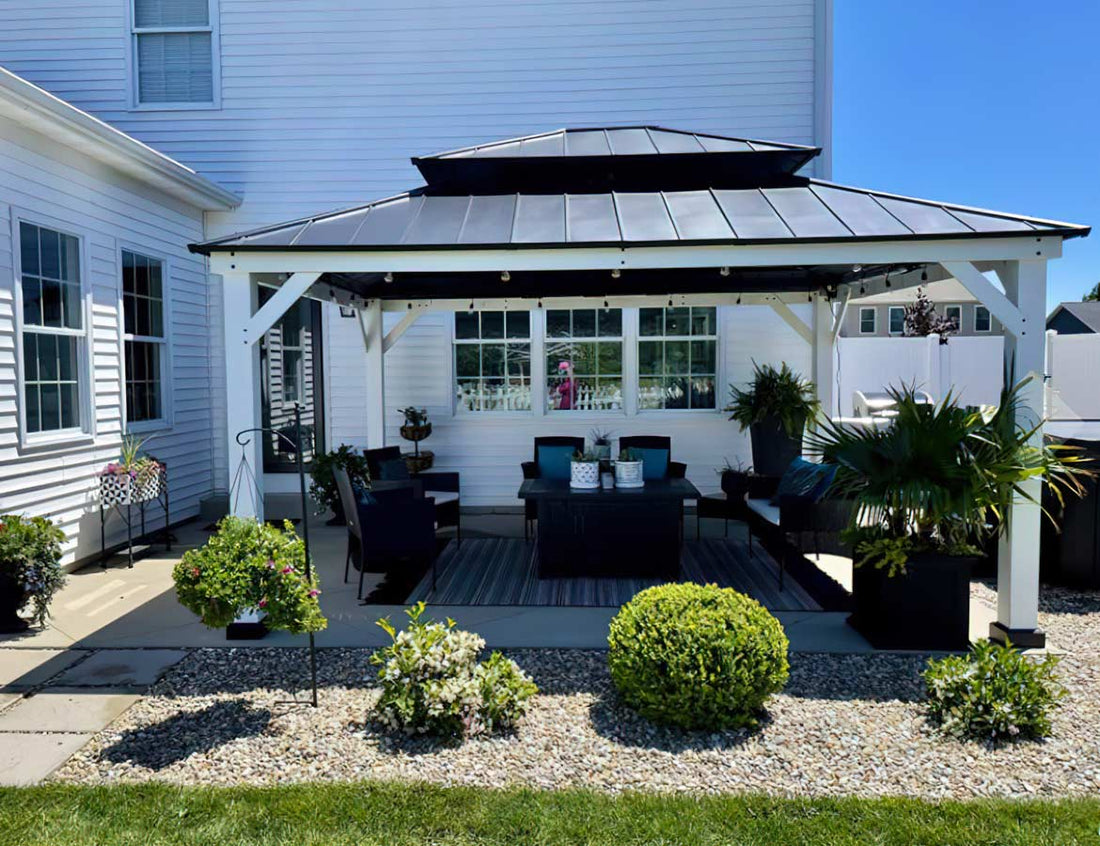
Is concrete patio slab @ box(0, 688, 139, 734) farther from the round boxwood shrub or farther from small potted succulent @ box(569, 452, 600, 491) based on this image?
small potted succulent @ box(569, 452, 600, 491)

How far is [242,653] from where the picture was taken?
4.78 m

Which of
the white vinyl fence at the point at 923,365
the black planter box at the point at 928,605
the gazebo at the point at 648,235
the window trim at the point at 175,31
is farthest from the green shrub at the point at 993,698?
the window trim at the point at 175,31

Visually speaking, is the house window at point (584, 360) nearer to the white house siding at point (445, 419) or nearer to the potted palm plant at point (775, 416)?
the white house siding at point (445, 419)

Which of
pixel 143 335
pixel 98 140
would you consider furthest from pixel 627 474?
pixel 143 335

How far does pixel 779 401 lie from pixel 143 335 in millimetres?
6534

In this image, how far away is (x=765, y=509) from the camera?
21.4 ft

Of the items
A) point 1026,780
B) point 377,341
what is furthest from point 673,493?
point 377,341

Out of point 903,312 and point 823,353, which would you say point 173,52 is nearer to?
point 823,353

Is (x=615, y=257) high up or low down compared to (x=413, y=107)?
down

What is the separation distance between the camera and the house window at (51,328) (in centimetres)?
617

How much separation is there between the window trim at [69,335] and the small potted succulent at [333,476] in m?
1.98

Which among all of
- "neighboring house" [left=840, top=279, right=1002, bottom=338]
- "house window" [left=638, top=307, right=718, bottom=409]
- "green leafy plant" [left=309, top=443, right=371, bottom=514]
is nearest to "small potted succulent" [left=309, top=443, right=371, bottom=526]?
"green leafy plant" [left=309, top=443, right=371, bottom=514]

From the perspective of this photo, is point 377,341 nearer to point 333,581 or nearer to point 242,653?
point 333,581

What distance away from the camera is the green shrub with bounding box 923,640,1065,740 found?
3527 mm
